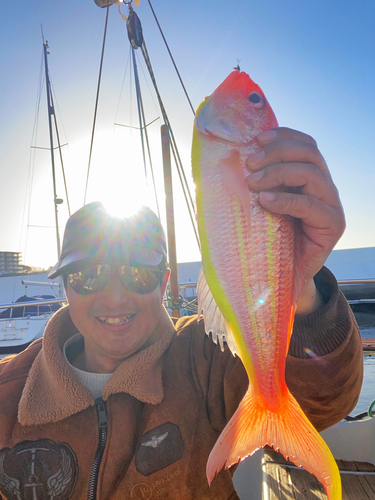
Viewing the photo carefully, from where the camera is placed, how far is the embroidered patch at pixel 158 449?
139cm

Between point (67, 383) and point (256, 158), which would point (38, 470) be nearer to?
point (67, 383)

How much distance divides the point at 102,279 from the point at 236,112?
119 centimetres

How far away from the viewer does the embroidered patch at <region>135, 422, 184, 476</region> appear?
54.7 inches

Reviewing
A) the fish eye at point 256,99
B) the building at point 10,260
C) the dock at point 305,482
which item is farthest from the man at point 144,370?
the building at point 10,260

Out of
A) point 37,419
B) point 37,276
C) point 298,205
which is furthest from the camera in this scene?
point 37,276

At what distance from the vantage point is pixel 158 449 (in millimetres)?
1415

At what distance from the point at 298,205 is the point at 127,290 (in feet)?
3.73

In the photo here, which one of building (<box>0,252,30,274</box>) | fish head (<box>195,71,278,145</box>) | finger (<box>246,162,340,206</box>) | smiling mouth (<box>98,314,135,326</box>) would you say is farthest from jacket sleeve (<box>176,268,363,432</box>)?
building (<box>0,252,30,274</box>)

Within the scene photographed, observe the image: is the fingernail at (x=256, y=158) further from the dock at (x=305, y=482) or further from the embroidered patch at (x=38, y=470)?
the dock at (x=305, y=482)

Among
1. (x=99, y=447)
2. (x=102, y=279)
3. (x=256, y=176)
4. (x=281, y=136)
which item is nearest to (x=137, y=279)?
(x=102, y=279)

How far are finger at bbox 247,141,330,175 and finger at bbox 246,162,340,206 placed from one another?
0.02 metres

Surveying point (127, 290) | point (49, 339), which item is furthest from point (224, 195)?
point (49, 339)

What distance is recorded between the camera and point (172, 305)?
4059mm

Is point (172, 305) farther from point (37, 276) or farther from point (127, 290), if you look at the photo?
point (37, 276)
